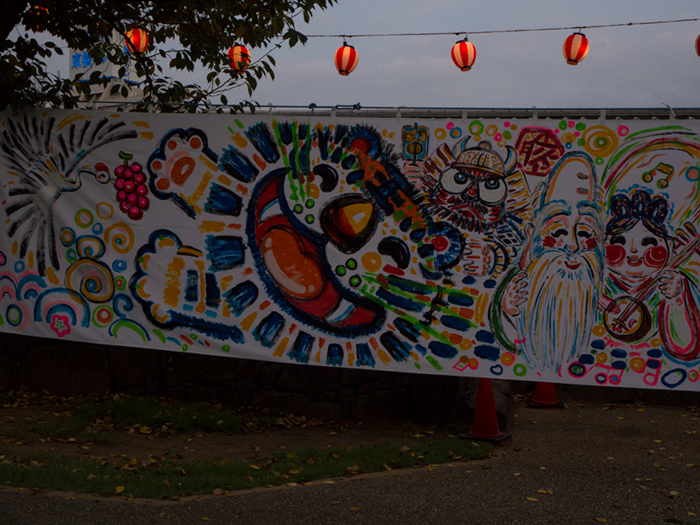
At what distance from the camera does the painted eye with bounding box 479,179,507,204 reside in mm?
5605

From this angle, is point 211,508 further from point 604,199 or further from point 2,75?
point 2,75

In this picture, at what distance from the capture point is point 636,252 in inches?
212

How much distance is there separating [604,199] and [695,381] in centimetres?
160

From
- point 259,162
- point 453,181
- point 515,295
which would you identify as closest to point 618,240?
point 515,295

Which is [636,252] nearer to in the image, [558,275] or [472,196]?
[558,275]

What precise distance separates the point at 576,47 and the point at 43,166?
7.27m

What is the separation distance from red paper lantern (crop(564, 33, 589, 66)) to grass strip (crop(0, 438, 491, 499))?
6.06 meters

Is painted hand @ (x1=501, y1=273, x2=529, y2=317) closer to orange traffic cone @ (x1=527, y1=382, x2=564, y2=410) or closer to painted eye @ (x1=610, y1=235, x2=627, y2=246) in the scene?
painted eye @ (x1=610, y1=235, x2=627, y2=246)

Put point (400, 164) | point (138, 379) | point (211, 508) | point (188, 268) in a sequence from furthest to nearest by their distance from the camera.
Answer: point (138, 379) → point (188, 268) → point (400, 164) → point (211, 508)

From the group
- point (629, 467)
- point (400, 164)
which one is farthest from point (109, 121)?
point (629, 467)

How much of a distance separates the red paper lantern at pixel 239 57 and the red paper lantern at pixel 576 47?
15.0 ft

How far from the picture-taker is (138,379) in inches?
317

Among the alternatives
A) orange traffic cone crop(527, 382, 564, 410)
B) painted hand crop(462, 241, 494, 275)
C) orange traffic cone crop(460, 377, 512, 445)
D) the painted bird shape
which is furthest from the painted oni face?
orange traffic cone crop(527, 382, 564, 410)

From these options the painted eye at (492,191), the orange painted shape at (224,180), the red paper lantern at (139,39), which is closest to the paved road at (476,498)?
the painted eye at (492,191)
